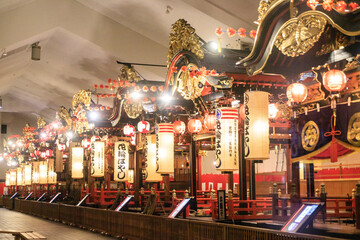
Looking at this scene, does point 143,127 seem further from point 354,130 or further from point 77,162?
point 354,130

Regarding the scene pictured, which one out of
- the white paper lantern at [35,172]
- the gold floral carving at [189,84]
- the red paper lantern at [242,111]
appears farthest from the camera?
the white paper lantern at [35,172]

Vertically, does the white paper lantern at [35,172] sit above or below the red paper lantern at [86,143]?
below

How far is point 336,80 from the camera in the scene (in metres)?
6.93

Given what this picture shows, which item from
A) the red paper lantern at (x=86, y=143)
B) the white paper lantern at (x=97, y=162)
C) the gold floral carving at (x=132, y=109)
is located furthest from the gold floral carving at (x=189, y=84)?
the red paper lantern at (x=86, y=143)

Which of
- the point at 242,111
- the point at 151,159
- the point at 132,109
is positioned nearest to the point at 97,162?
the point at 132,109

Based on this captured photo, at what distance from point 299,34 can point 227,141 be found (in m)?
3.11

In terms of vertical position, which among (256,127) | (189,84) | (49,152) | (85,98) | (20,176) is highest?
(85,98)

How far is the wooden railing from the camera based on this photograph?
6.61 meters

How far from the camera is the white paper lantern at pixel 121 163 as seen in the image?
15.7m

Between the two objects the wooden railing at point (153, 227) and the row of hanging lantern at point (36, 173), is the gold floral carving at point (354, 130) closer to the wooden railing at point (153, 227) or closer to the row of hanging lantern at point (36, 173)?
the wooden railing at point (153, 227)

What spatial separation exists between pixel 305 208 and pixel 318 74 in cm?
210

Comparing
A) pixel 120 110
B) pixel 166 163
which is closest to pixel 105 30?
pixel 120 110

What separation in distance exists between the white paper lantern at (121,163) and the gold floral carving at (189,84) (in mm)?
5406

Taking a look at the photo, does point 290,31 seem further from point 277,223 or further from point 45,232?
point 45,232
